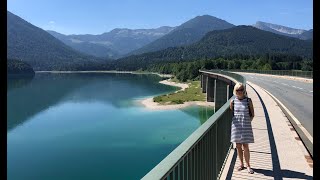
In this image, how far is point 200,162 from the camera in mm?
5027

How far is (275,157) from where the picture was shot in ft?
27.6

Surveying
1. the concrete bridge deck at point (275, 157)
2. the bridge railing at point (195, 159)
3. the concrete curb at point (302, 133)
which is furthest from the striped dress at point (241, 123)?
the concrete curb at point (302, 133)

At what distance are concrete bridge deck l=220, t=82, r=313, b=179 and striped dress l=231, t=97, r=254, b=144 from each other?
2.15 feet

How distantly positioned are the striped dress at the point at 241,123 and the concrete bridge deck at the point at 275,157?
654 millimetres

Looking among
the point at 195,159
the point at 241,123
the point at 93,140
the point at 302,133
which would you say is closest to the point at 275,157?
the point at 241,123

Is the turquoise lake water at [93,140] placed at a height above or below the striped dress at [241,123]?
below

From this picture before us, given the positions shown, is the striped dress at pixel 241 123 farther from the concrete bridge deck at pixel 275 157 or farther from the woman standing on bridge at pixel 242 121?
the concrete bridge deck at pixel 275 157

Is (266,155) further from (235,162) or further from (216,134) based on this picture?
(216,134)

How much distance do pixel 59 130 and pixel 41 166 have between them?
19.0m

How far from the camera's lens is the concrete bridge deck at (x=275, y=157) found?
7.04 meters

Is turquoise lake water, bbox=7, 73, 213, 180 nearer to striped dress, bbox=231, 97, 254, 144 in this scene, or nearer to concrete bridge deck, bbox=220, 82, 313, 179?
concrete bridge deck, bbox=220, 82, 313, 179

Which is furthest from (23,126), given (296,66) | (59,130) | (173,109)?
(296,66)

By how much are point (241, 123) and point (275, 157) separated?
180 cm

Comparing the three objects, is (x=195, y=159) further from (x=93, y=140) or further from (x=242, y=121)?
(x=93, y=140)
